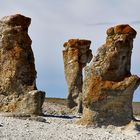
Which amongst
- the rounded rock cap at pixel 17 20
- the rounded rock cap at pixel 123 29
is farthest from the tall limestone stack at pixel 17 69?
the rounded rock cap at pixel 123 29

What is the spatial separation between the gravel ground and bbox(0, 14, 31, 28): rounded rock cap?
294 inches

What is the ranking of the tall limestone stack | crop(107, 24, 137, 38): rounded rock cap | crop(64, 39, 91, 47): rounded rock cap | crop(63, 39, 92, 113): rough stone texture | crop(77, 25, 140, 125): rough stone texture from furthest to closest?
crop(64, 39, 91, 47): rounded rock cap < crop(63, 39, 92, 113): rough stone texture < the tall limestone stack < crop(107, 24, 137, 38): rounded rock cap < crop(77, 25, 140, 125): rough stone texture

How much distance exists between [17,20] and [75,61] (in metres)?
11.8

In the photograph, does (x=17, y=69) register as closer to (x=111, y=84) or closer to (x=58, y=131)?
(x=111, y=84)

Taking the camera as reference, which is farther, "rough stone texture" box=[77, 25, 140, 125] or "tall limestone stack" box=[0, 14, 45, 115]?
"tall limestone stack" box=[0, 14, 45, 115]

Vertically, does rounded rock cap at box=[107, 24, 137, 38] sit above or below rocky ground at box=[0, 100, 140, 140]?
above

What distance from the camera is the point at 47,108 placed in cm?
3497

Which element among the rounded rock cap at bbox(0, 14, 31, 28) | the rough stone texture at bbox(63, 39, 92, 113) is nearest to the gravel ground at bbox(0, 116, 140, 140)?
the rounded rock cap at bbox(0, 14, 31, 28)

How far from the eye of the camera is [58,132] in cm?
1830

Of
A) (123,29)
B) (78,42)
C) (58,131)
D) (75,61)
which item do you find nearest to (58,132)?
(58,131)

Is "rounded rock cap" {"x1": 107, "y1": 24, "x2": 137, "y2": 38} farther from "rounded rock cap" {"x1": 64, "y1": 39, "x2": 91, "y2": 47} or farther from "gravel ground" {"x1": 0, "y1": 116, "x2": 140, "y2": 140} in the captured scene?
"rounded rock cap" {"x1": 64, "y1": 39, "x2": 91, "y2": 47}

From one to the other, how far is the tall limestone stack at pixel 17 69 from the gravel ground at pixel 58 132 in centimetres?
432

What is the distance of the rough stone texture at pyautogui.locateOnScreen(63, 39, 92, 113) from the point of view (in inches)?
1497

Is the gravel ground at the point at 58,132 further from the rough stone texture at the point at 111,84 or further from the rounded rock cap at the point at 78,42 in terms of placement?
the rounded rock cap at the point at 78,42
